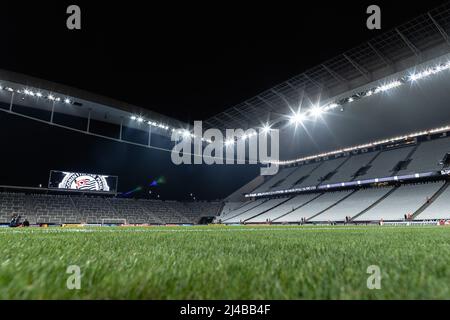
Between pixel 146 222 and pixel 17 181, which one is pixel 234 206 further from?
pixel 17 181

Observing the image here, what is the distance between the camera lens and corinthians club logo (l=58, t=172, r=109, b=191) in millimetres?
22812

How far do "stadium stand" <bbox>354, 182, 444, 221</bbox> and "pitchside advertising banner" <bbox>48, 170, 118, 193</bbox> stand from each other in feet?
74.3

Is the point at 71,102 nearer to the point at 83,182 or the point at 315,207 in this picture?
the point at 83,182

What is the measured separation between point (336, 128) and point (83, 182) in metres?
27.4

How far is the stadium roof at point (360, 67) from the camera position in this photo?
1582 centimetres

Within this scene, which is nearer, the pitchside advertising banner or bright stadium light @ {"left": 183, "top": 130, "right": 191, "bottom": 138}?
the pitchside advertising banner

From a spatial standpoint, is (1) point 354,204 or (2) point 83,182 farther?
(1) point 354,204

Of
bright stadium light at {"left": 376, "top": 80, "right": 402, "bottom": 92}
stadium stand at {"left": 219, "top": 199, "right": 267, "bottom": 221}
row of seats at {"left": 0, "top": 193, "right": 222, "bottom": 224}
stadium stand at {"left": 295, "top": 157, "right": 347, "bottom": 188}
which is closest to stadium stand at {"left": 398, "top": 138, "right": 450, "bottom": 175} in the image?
stadium stand at {"left": 295, "top": 157, "right": 347, "bottom": 188}

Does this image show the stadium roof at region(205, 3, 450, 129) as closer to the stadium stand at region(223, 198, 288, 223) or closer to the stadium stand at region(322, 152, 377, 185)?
the stadium stand at region(322, 152, 377, 185)

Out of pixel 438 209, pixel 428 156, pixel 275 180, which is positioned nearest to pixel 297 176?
pixel 275 180

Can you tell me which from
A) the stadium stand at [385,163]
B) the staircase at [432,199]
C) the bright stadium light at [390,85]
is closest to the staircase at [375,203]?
the stadium stand at [385,163]

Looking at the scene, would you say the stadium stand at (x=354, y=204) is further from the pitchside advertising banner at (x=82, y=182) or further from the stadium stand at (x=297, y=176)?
the pitchside advertising banner at (x=82, y=182)

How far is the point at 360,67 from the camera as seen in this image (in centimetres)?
1930
